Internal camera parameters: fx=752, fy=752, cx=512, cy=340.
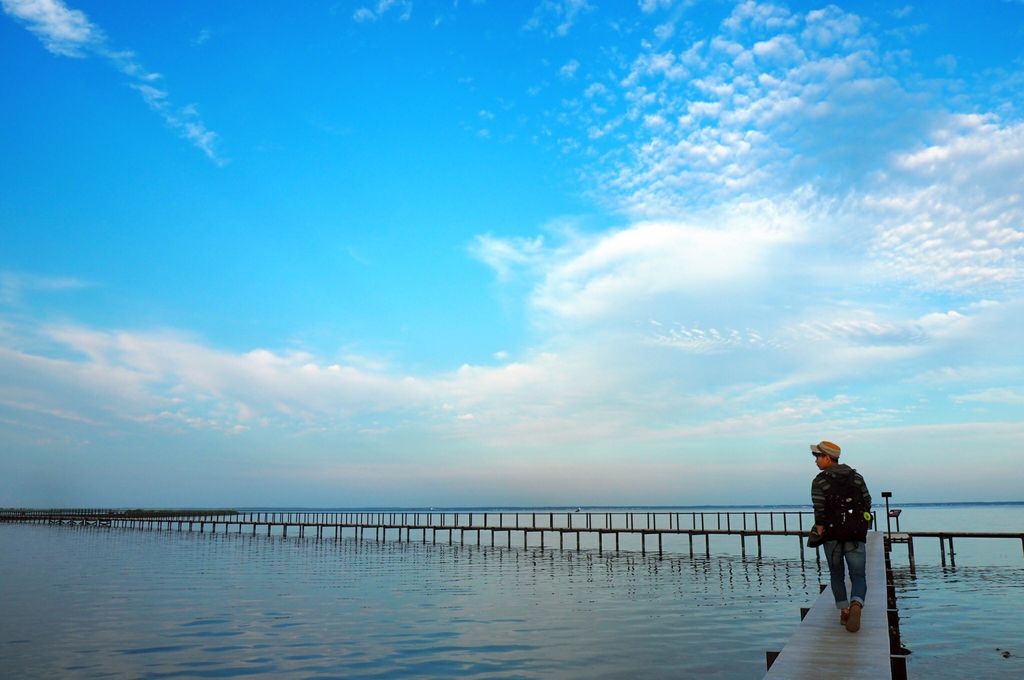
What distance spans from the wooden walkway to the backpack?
1.44m

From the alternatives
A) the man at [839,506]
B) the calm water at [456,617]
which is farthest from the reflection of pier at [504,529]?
the man at [839,506]

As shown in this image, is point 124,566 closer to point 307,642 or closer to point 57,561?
point 57,561

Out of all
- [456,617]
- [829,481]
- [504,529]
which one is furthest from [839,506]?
[504,529]

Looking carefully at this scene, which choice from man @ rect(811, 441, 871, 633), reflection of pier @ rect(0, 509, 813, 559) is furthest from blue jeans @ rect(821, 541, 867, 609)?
reflection of pier @ rect(0, 509, 813, 559)

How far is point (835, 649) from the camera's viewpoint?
996 cm

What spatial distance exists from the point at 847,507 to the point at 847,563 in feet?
3.52

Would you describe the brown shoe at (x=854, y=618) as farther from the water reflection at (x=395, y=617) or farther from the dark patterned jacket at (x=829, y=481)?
the water reflection at (x=395, y=617)

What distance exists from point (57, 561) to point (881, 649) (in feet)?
157

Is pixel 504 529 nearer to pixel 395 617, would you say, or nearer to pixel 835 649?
pixel 395 617

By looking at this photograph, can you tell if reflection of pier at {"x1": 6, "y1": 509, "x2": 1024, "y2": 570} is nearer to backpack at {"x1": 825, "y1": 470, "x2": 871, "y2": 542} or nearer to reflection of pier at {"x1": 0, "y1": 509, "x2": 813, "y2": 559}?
reflection of pier at {"x1": 0, "y1": 509, "x2": 813, "y2": 559}

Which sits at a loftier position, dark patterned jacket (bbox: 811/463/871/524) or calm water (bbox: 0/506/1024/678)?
dark patterned jacket (bbox: 811/463/871/524)

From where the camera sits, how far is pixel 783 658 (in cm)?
956

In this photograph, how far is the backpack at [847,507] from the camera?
1024 centimetres

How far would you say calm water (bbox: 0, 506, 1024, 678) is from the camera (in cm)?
1656
